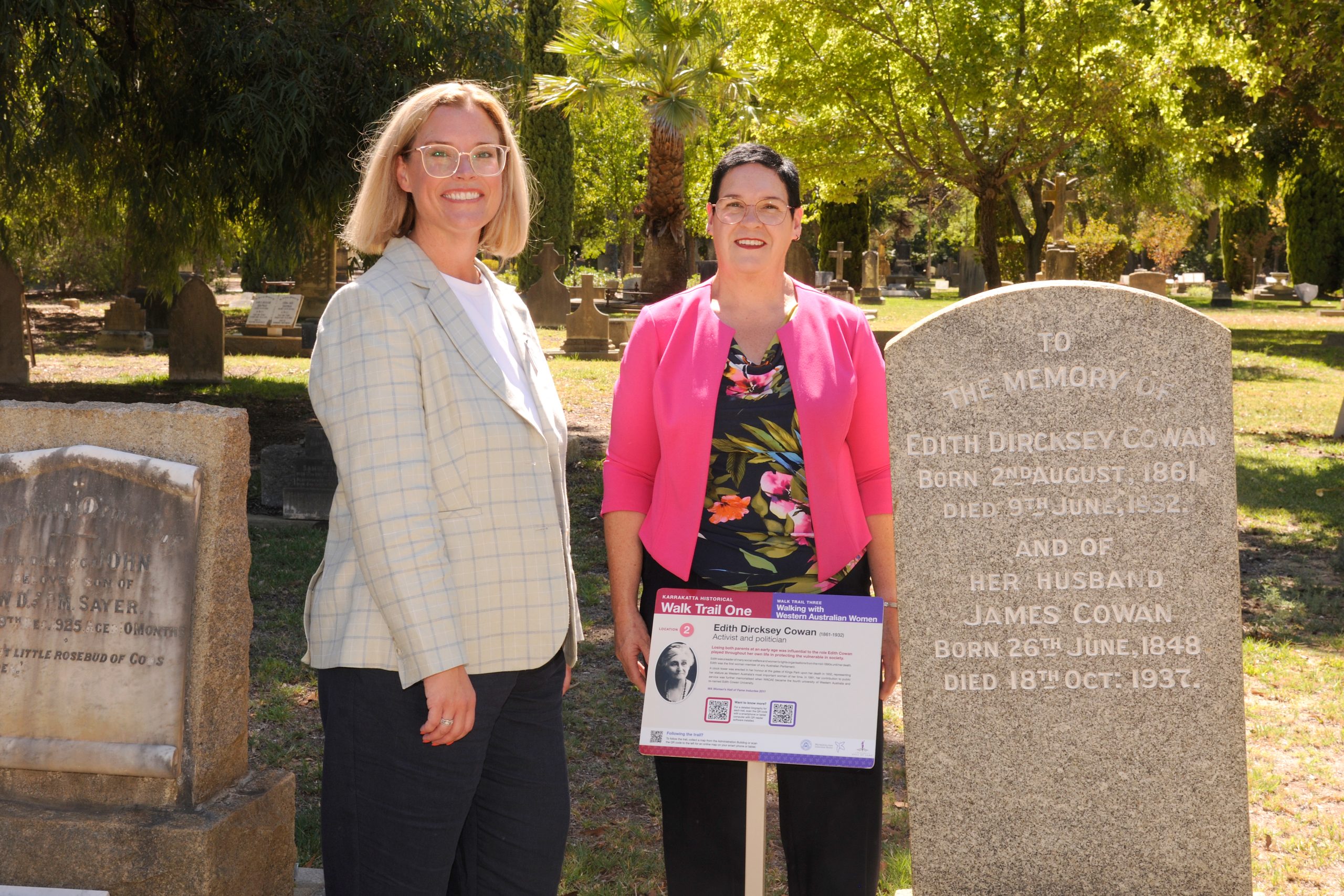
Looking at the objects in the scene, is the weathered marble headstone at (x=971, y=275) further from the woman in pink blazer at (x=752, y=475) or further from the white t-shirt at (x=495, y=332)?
the white t-shirt at (x=495, y=332)

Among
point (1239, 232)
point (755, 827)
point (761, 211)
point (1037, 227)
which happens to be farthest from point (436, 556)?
point (1239, 232)

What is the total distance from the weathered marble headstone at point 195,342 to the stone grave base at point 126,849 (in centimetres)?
1219

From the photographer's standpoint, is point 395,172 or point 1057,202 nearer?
point 395,172

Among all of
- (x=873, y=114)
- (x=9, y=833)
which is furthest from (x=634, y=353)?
(x=873, y=114)

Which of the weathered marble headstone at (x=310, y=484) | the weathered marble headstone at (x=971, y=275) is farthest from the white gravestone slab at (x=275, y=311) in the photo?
the weathered marble headstone at (x=971, y=275)

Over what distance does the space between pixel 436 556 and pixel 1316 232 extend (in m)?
Result: 39.7

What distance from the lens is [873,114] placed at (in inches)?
731

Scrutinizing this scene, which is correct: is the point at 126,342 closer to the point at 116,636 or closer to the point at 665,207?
the point at 665,207

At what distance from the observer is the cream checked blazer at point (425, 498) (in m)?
2.26

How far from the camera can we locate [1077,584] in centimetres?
269

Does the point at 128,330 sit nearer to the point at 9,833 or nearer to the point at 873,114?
the point at 873,114

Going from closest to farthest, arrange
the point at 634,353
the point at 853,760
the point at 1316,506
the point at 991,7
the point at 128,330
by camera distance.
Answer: the point at 853,760, the point at 634,353, the point at 1316,506, the point at 991,7, the point at 128,330

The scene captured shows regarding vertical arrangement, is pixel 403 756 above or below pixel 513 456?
below

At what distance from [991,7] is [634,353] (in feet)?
56.3
